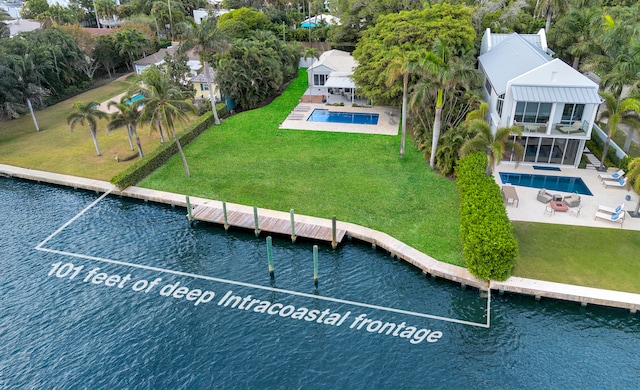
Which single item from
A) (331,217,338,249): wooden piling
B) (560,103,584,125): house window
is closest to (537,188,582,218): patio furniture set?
(560,103,584,125): house window

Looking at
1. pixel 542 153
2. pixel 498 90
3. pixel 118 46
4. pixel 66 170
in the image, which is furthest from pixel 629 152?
pixel 118 46

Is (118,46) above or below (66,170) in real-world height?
above

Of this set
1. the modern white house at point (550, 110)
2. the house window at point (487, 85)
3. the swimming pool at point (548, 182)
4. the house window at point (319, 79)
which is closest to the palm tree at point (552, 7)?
the house window at point (487, 85)

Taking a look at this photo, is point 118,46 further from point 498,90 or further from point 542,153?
point 542,153

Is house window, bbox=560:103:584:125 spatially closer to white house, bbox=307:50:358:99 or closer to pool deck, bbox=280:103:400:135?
pool deck, bbox=280:103:400:135

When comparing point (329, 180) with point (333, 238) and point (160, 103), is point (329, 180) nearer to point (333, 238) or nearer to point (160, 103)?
point (333, 238)

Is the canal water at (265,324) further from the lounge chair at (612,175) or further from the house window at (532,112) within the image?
the house window at (532,112)
